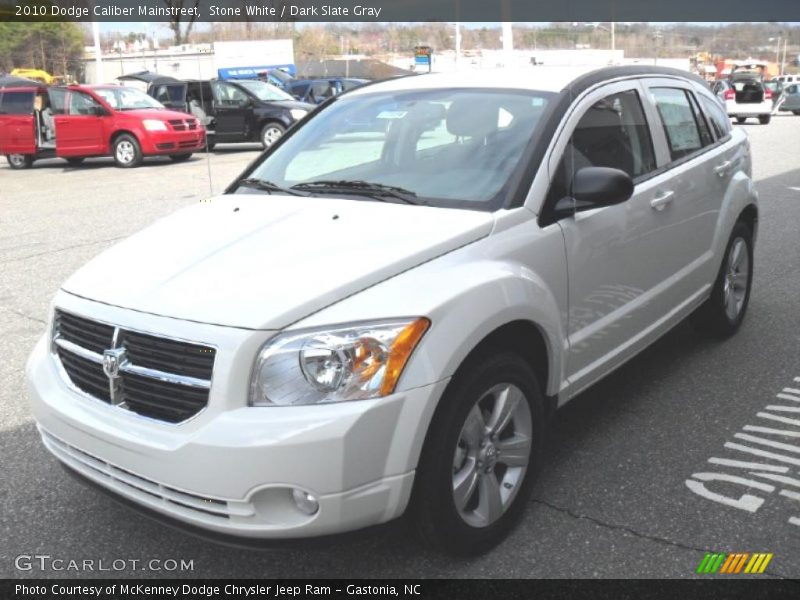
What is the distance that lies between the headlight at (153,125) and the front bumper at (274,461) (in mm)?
16289

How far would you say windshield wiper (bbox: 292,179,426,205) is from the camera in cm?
348

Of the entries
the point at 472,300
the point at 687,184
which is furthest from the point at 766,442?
the point at 472,300

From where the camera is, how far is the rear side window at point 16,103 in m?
18.3

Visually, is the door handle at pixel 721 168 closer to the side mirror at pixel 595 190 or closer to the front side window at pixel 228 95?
the side mirror at pixel 595 190

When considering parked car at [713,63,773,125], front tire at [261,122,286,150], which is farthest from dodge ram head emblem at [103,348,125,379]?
parked car at [713,63,773,125]

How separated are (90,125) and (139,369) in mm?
16722

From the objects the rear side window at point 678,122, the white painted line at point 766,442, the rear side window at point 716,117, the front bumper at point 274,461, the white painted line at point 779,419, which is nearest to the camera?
the front bumper at point 274,461

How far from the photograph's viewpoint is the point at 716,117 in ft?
17.5

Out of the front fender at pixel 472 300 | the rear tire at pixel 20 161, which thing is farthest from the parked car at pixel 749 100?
the front fender at pixel 472 300

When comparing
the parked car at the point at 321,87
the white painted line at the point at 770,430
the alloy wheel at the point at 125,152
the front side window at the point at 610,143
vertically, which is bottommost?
the white painted line at the point at 770,430

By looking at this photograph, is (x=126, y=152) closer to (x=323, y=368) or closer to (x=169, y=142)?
(x=169, y=142)

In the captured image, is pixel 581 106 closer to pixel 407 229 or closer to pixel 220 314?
pixel 407 229

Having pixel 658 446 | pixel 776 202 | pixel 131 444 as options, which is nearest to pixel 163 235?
pixel 131 444

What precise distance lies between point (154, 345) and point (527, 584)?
1.50 m
